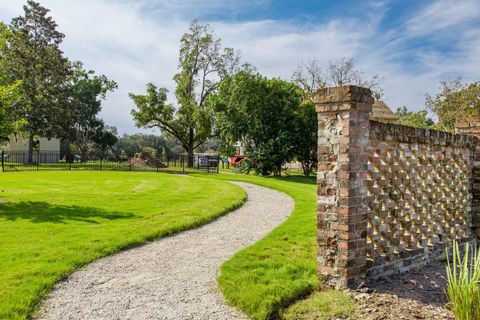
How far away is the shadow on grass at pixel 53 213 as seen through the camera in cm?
846

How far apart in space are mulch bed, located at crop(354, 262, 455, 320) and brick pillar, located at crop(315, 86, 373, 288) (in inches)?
11.6

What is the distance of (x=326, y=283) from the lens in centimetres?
436

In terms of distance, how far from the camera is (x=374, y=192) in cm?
468

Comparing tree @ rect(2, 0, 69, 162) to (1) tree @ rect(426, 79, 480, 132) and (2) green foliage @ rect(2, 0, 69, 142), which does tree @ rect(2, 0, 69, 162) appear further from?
(1) tree @ rect(426, 79, 480, 132)

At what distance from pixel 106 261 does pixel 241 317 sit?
2.63 m

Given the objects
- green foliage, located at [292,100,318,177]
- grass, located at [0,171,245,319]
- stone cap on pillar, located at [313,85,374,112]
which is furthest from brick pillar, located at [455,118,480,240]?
green foliage, located at [292,100,318,177]

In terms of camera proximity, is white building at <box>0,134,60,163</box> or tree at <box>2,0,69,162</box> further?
white building at <box>0,134,60,163</box>

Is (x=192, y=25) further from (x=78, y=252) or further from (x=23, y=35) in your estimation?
(x=78, y=252)

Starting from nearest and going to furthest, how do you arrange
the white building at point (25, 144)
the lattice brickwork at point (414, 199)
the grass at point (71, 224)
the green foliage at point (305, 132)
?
the grass at point (71, 224)
the lattice brickwork at point (414, 199)
the green foliage at point (305, 132)
the white building at point (25, 144)

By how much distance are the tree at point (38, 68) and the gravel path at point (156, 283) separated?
30796 mm

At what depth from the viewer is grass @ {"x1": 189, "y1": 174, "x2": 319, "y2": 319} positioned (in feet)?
12.6

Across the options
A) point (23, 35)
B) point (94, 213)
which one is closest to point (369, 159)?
point (94, 213)

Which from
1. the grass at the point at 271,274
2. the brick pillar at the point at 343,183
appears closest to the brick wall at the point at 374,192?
the brick pillar at the point at 343,183

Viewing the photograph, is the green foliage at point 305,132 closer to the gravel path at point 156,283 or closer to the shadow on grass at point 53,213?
the shadow on grass at point 53,213
